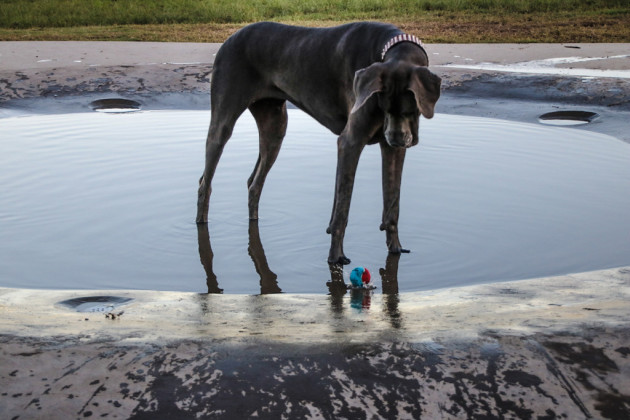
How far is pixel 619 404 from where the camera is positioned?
1.96 m

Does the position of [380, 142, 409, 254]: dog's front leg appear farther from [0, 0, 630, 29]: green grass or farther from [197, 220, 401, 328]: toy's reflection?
[0, 0, 630, 29]: green grass

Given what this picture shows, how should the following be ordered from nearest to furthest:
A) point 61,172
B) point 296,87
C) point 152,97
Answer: point 296,87 → point 61,172 → point 152,97

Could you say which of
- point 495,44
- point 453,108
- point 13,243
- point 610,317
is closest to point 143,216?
point 13,243

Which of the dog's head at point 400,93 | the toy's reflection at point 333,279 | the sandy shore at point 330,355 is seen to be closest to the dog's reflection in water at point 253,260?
the toy's reflection at point 333,279

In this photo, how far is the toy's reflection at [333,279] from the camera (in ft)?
11.0

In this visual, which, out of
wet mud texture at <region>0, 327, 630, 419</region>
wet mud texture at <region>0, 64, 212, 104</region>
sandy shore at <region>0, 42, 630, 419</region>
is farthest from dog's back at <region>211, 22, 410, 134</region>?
wet mud texture at <region>0, 64, 212, 104</region>

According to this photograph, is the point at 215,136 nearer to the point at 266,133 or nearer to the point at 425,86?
the point at 266,133

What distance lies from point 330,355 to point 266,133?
279 centimetres

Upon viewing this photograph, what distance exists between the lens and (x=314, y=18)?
17047mm

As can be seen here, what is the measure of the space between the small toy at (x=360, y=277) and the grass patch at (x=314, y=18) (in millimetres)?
9748

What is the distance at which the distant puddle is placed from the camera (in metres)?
4.05

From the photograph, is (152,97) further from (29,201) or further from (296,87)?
(296,87)

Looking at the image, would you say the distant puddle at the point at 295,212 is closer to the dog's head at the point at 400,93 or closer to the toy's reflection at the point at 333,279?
the toy's reflection at the point at 333,279

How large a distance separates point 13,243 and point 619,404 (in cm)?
340
